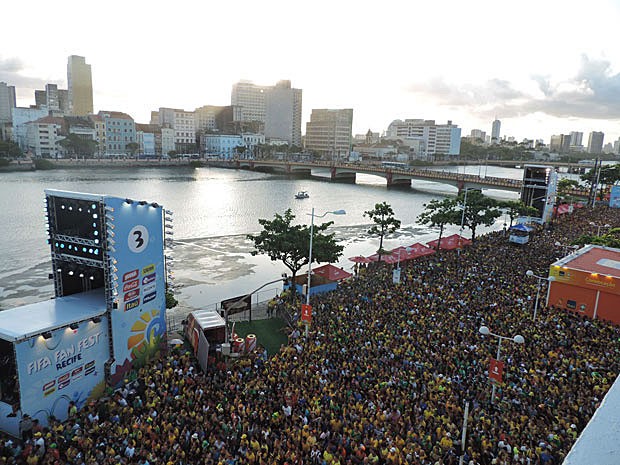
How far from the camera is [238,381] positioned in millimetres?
15992

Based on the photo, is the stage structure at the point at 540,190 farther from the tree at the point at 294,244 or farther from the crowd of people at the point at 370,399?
the crowd of people at the point at 370,399

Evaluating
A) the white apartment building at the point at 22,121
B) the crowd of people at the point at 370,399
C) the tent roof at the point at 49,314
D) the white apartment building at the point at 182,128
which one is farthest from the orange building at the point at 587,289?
the white apartment building at the point at 182,128

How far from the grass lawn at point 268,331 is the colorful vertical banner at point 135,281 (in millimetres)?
4464

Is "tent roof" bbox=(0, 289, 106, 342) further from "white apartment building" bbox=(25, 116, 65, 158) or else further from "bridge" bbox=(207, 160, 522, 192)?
"white apartment building" bbox=(25, 116, 65, 158)

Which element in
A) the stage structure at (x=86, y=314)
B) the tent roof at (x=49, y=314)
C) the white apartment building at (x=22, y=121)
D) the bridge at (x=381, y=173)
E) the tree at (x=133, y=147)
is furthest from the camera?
the white apartment building at (x=22, y=121)

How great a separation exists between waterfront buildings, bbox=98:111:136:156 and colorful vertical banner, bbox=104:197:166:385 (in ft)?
470

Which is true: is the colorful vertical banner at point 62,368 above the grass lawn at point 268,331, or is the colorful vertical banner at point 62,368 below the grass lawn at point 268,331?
above

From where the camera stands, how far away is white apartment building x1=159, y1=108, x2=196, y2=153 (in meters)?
184

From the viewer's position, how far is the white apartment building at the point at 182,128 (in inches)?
7244

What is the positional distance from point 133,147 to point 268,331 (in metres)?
141

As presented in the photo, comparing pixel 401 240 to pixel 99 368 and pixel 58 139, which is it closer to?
pixel 99 368

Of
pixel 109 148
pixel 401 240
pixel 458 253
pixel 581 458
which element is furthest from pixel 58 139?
pixel 581 458

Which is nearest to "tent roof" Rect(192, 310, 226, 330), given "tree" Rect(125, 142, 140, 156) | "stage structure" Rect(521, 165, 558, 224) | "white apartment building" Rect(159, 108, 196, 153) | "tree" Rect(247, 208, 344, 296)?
"tree" Rect(247, 208, 344, 296)

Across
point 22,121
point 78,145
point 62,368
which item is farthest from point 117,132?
point 62,368
